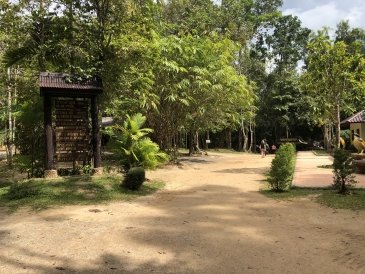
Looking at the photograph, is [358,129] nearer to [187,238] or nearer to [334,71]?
[334,71]

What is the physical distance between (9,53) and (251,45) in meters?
36.5

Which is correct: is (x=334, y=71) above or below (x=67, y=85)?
above

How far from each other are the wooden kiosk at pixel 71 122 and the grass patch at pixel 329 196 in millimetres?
6254

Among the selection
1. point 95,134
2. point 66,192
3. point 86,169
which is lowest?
point 66,192

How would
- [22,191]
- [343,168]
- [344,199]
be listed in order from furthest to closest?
[343,168], [22,191], [344,199]

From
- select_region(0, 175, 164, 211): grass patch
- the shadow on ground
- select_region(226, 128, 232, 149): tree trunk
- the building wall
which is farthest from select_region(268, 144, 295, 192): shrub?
select_region(226, 128, 232, 149): tree trunk

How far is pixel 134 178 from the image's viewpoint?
1189 centimetres

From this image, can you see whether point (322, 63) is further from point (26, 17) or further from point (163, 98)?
point (26, 17)

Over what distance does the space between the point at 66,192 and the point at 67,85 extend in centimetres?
380

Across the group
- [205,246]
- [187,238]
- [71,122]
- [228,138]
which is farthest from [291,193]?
[228,138]

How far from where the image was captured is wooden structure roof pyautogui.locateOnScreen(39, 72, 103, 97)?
499 inches

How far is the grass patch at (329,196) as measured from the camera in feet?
31.1

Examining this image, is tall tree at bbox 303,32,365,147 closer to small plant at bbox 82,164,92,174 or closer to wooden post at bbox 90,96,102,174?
wooden post at bbox 90,96,102,174

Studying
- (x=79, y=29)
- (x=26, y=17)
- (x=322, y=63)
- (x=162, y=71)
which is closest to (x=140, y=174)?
(x=79, y=29)
